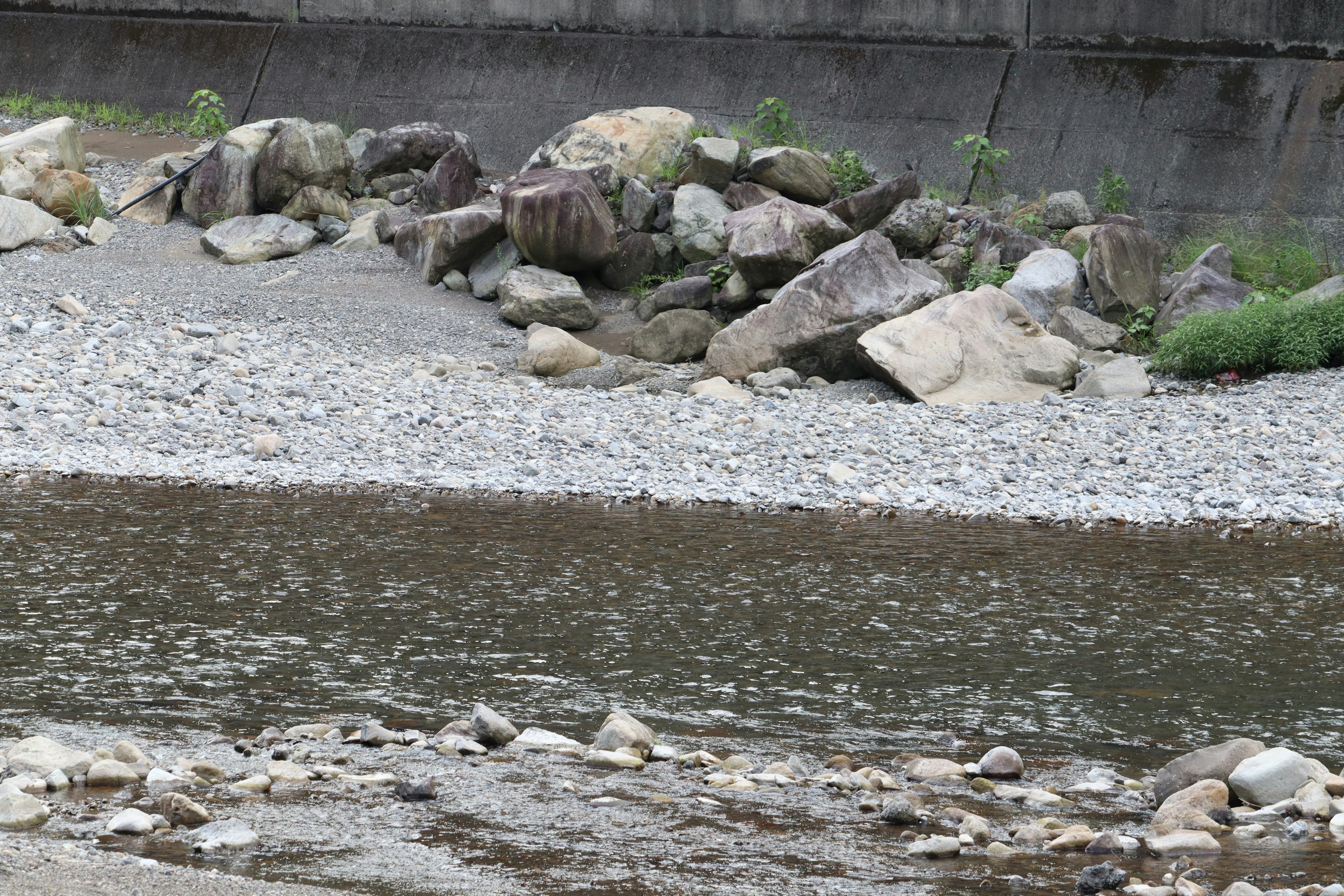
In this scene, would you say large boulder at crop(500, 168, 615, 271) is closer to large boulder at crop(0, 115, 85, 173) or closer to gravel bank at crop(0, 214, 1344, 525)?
gravel bank at crop(0, 214, 1344, 525)

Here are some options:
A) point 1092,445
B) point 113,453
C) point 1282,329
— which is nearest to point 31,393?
point 113,453

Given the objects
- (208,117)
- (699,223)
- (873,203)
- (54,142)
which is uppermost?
(208,117)

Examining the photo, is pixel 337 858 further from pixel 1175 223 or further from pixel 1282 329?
pixel 1175 223

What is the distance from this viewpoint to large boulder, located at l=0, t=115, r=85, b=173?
597 inches

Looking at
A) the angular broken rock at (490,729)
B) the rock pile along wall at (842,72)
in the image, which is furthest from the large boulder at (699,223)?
the angular broken rock at (490,729)

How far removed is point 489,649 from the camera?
5.45 metres

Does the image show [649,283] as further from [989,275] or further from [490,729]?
[490,729]

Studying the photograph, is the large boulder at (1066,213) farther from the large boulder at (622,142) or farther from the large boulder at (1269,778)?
the large boulder at (1269,778)

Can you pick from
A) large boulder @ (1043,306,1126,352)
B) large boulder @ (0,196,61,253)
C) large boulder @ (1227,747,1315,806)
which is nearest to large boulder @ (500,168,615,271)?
large boulder @ (1043,306,1126,352)

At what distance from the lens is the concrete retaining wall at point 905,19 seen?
1374 cm

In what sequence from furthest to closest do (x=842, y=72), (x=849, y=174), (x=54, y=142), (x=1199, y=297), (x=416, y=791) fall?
(x=842, y=72) → (x=54, y=142) → (x=849, y=174) → (x=1199, y=297) → (x=416, y=791)

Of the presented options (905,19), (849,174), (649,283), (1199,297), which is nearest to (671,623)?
(1199,297)

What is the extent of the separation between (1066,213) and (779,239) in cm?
302

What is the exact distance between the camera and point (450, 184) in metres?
A: 14.6
